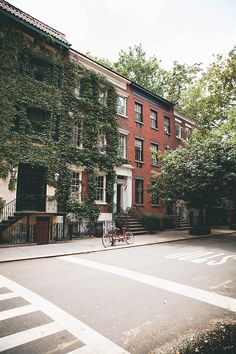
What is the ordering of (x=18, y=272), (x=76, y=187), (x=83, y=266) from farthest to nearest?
1. (x=76, y=187)
2. (x=83, y=266)
3. (x=18, y=272)

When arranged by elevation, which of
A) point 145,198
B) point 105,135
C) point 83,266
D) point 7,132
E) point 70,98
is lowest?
point 83,266

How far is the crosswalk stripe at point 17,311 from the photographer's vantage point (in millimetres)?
4395

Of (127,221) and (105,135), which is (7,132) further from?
(127,221)

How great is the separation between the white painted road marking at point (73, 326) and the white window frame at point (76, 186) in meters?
11.7

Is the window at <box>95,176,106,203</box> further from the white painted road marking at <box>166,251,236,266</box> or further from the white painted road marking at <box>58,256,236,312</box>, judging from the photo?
the white painted road marking at <box>58,256,236,312</box>

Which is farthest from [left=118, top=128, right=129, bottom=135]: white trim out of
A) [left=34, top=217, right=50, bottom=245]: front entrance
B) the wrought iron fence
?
the wrought iron fence

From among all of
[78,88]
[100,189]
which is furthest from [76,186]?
Answer: [78,88]

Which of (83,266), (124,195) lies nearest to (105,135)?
(124,195)

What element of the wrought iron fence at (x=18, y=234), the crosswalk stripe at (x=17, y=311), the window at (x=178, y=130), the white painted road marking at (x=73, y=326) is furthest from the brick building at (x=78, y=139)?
the crosswalk stripe at (x=17, y=311)

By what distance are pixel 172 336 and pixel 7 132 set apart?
554 inches

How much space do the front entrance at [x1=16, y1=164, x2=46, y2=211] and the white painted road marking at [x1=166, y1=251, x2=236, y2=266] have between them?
9036mm

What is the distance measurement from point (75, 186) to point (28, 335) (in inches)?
552

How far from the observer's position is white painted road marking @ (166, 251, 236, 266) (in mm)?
9391

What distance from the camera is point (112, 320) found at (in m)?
4.30
